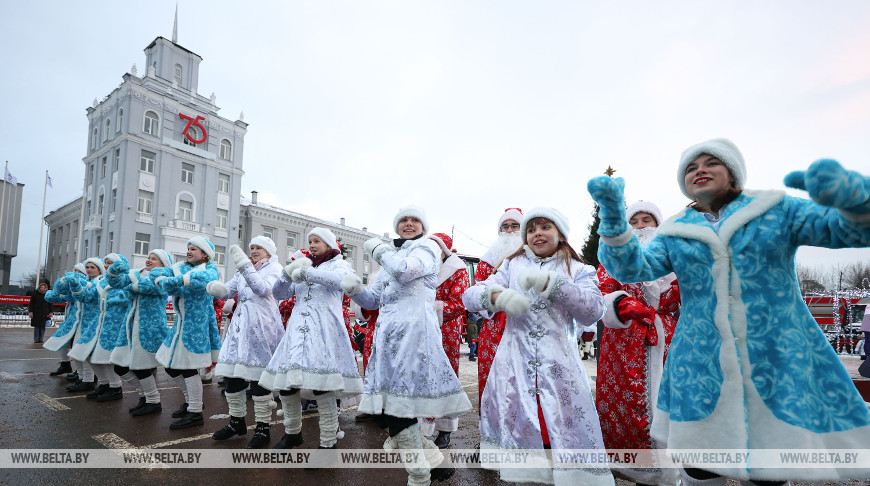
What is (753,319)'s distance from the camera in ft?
6.33

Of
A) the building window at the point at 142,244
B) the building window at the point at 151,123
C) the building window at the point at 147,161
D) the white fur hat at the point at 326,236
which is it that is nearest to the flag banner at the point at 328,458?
the white fur hat at the point at 326,236

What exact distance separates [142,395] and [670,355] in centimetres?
632

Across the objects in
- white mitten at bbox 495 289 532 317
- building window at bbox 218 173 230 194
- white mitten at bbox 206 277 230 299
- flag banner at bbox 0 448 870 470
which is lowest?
flag banner at bbox 0 448 870 470

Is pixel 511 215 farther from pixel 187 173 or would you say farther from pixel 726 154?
pixel 187 173

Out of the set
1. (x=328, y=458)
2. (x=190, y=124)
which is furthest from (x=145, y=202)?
(x=328, y=458)

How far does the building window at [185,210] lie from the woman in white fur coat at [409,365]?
32039mm

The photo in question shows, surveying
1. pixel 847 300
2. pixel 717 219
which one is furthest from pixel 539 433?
pixel 847 300

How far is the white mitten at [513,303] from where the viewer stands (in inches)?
98.6

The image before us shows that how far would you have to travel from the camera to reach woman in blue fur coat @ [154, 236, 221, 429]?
5.34m

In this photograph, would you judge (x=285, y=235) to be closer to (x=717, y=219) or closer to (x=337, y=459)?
(x=337, y=459)

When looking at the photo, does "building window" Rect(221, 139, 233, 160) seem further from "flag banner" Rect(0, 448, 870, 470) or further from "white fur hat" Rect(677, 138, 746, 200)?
"white fur hat" Rect(677, 138, 746, 200)

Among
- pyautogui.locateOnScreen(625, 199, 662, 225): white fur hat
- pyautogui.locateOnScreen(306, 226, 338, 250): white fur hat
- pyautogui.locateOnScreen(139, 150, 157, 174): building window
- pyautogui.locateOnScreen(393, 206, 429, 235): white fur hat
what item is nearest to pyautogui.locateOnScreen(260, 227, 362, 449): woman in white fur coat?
pyautogui.locateOnScreen(306, 226, 338, 250): white fur hat

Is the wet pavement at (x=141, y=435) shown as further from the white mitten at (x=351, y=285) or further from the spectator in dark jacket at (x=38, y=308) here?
the spectator in dark jacket at (x=38, y=308)

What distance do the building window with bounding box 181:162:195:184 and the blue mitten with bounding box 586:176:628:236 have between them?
34.6 meters
